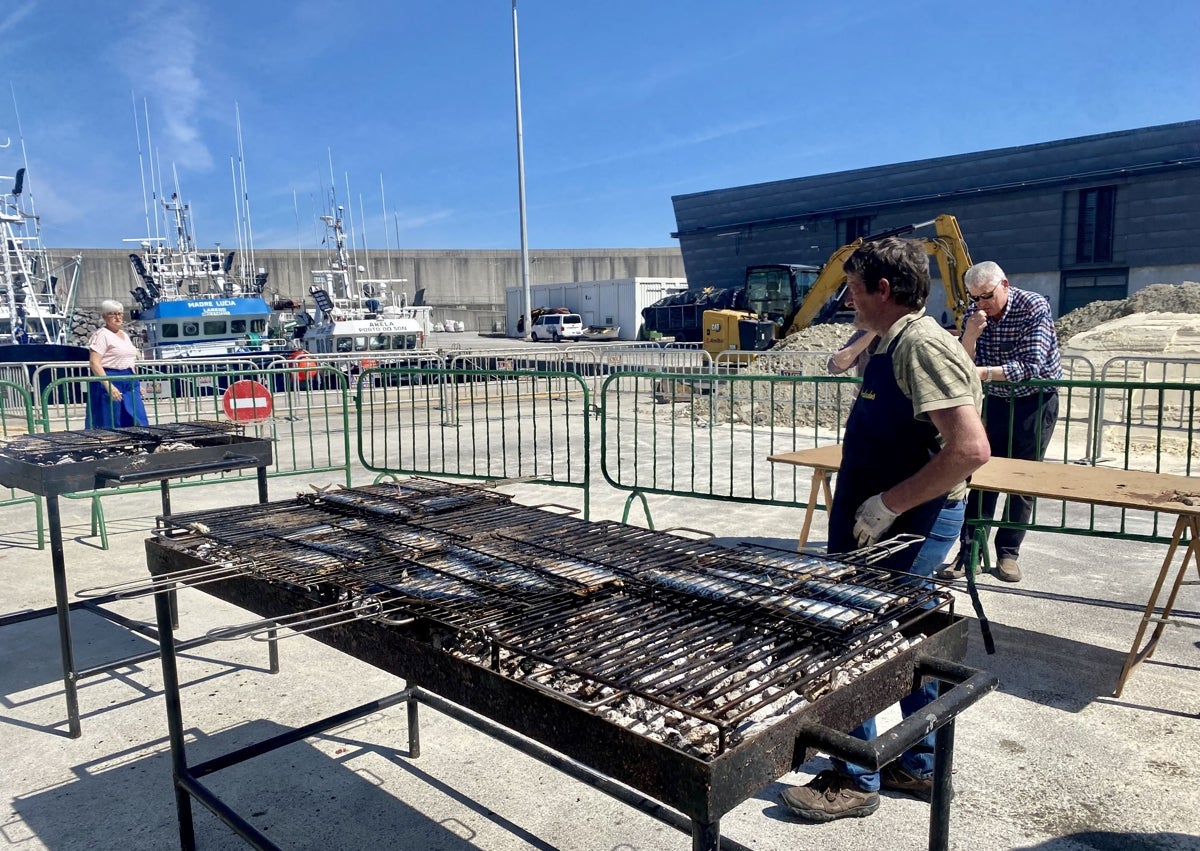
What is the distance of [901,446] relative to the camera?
2.92 metres

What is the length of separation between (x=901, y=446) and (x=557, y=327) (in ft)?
148

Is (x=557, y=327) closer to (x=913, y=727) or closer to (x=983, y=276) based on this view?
(x=983, y=276)

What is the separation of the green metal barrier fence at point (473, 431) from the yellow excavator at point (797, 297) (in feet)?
15.3

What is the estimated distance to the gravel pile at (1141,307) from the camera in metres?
25.8

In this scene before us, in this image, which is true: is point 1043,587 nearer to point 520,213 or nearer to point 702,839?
point 702,839

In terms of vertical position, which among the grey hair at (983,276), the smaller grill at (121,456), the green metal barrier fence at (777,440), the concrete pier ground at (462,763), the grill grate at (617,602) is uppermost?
the grey hair at (983,276)

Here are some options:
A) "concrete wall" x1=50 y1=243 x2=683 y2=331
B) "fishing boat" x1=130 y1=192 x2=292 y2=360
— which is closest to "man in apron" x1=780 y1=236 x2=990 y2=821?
"fishing boat" x1=130 y1=192 x2=292 y2=360

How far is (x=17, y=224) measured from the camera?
973 inches

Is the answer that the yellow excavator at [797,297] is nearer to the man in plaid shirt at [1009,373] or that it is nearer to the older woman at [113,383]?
the man in plaid shirt at [1009,373]

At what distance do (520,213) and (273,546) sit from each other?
2863 centimetres

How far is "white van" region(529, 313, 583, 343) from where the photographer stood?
4741 centimetres

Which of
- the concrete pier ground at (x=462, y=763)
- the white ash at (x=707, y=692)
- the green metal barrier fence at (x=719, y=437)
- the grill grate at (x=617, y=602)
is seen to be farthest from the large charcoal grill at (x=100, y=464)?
the green metal barrier fence at (x=719, y=437)

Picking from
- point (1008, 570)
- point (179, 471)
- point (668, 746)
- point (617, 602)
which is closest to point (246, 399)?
point (179, 471)

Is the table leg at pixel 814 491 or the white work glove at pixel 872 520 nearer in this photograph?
the white work glove at pixel 872 520
